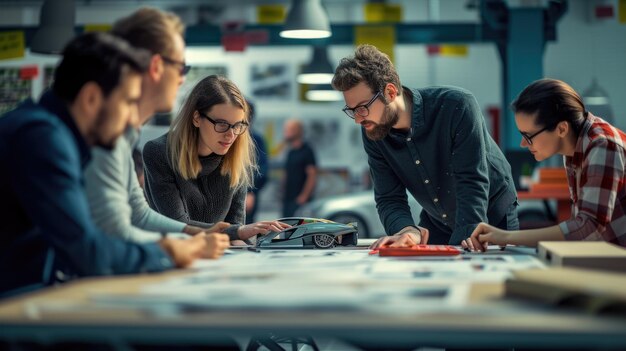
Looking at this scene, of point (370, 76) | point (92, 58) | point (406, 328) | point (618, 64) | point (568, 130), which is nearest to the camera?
point (406, 328)

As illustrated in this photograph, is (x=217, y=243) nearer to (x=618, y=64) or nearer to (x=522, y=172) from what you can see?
(x=522, y=172)

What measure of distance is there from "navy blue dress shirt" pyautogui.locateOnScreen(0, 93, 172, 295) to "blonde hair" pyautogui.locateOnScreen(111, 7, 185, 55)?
1.02 feet

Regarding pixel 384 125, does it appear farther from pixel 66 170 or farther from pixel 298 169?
pixel 298 169

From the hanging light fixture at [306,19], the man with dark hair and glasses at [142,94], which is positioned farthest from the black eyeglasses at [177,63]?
the hanging light fixture at [306,19]

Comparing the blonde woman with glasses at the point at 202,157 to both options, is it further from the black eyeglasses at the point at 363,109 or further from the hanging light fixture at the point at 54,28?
the hanging light fixture at the point at 54,28

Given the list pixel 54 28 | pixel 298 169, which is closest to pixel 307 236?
pixel 54 28

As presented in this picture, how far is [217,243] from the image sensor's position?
2.12m

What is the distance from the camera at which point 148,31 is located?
2051 millimetres

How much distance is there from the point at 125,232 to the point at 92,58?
1.61 ft

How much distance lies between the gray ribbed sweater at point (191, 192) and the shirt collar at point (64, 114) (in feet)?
3.68

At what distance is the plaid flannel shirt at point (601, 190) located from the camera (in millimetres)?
2287

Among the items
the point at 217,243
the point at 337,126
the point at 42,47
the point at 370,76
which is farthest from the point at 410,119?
the point at 337,126

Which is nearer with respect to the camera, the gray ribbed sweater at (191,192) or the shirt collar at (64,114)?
the shirt collar at (64,114)

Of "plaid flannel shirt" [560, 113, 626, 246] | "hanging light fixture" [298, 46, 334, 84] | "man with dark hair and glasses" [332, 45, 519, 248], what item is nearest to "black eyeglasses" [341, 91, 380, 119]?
"man with dark hair and glasses" [332, 45, 519, 248]
